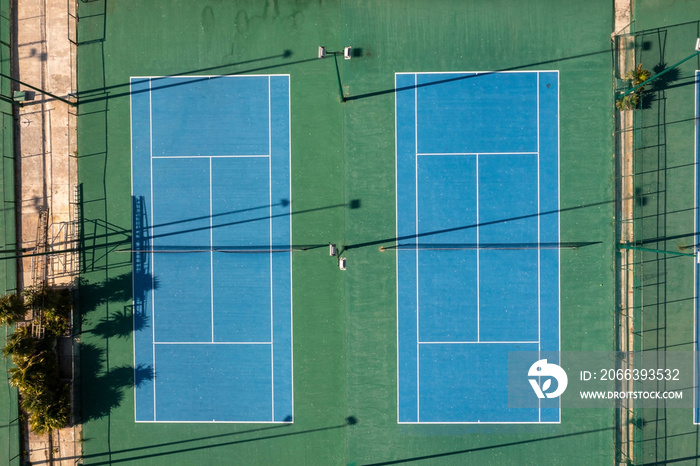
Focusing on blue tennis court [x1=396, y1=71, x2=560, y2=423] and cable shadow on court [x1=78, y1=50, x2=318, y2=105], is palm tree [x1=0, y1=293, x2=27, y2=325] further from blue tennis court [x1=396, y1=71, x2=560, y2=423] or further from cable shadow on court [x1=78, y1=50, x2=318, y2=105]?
blue tennis court [x1=396, y1=71, x2=560, y2=423]

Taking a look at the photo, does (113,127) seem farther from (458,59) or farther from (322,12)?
(458,59)

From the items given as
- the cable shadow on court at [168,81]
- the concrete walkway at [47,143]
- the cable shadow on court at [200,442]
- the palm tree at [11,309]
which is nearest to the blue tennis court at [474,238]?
the cable shadow on court at [200,442]

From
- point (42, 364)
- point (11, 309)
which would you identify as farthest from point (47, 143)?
point (42, 364)

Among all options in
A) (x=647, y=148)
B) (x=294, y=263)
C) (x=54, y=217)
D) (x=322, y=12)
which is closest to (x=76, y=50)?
(x=54, y=217)

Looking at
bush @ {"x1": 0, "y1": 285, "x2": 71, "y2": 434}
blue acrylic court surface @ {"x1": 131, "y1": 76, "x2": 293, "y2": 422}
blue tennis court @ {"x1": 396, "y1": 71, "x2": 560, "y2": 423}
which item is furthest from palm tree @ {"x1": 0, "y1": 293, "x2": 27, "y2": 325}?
blue tennis court @ {"x1": 396, "y1": 71, "x2": 560, "y2": 423}

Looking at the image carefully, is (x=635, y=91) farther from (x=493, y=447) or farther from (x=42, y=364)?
A: (x=42, y=364)

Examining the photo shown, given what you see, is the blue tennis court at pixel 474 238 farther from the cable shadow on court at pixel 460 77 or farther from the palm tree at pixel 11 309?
the palm tree at pixel 11 309
